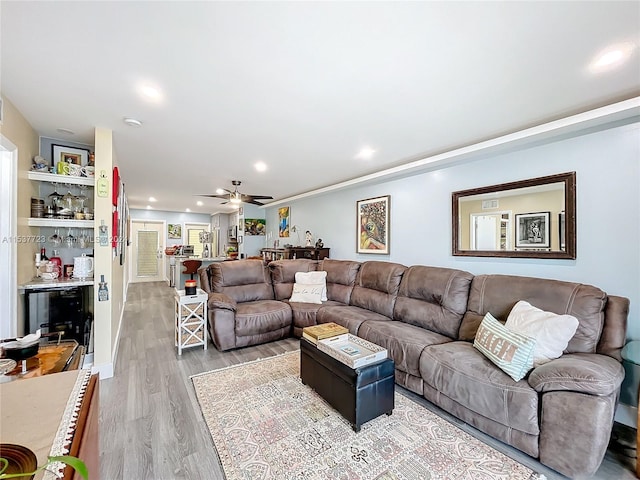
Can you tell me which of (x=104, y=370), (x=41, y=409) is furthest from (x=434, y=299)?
(x=104, y=370)

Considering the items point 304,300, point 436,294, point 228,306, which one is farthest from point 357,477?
point 304,300

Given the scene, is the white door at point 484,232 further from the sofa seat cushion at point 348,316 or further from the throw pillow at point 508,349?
the sofa seat cushion at point 348,316

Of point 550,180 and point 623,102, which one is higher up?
point 623,102

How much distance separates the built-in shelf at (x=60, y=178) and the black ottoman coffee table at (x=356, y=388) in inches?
112

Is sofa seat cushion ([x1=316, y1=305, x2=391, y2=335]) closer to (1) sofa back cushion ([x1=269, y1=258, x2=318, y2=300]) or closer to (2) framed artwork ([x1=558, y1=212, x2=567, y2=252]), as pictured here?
(1) sofa back cushion ([x1=269, y1=258, x2=318, y2=300])

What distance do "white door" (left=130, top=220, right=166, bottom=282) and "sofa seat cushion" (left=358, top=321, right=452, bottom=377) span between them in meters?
8.52

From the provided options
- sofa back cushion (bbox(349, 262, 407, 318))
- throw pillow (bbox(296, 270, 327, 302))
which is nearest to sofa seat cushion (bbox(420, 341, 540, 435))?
sofa back cushion (bbox(349, 262, 407, 318))

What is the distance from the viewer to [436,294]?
9.90 feet

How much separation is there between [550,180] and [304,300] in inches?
125

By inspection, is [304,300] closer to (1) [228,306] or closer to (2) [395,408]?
(1) [228,306]

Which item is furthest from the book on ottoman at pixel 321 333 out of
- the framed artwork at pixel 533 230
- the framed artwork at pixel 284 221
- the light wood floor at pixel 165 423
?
the framed artwork at pixel 284 221

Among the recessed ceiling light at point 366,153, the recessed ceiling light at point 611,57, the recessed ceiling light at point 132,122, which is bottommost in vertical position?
the recessed ceiling light at point 611,57

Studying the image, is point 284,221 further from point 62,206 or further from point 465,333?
point 465,333

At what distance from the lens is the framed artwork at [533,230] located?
262cm
